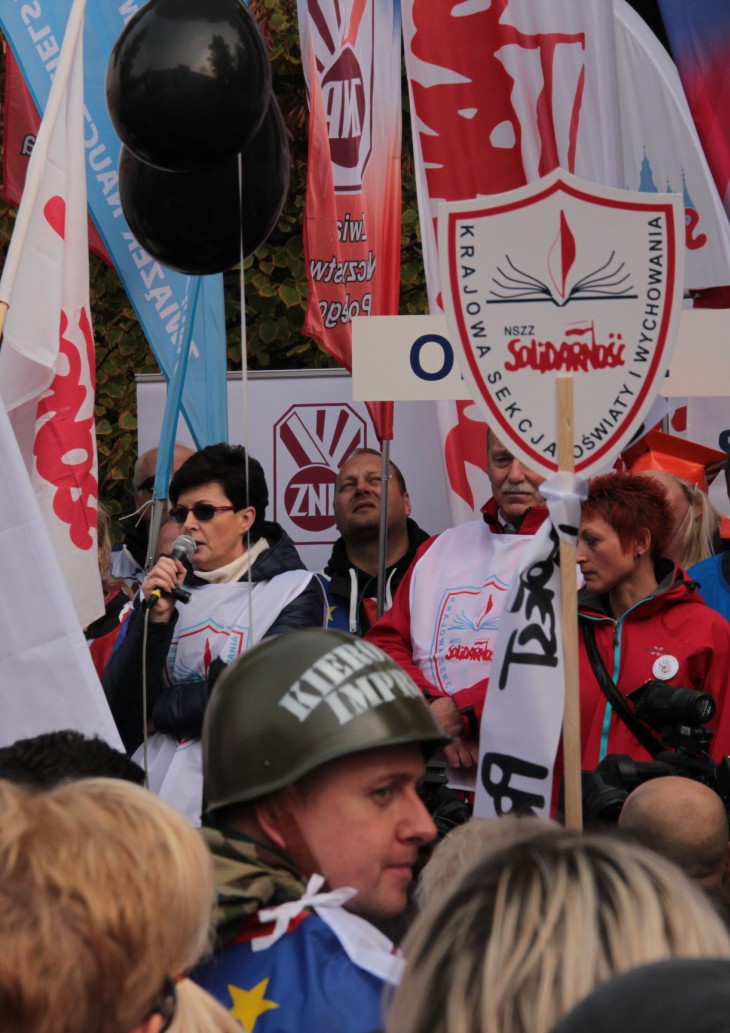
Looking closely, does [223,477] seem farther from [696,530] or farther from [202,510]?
[696,530]

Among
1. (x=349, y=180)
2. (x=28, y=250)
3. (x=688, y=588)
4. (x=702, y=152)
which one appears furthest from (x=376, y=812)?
(x=702, y=152)

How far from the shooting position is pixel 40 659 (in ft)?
13.5

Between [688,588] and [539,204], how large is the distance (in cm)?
143

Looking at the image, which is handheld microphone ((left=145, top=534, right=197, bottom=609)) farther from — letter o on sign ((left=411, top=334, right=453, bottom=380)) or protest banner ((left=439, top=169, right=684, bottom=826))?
protest banner ((left=439, top=169, right=684, bottom=826))

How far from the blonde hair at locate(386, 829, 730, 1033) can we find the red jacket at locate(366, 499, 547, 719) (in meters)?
3.04

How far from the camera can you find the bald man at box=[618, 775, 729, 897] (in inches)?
A: 132

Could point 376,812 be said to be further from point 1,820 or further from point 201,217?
point 201,217

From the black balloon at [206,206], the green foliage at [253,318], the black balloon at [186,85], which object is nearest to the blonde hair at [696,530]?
the black balloon at [206,206]

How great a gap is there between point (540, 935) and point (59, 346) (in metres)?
3.91

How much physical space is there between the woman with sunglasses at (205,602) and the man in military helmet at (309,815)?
2266 millimetres

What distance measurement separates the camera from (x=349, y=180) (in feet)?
22.1

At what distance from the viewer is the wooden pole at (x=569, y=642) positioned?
10.7 ft

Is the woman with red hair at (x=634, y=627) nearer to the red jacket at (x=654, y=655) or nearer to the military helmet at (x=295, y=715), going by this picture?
the red jacket at (x=654, y=655)

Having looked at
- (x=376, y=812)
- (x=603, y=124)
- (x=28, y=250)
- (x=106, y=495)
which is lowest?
(x=106, y=495)
